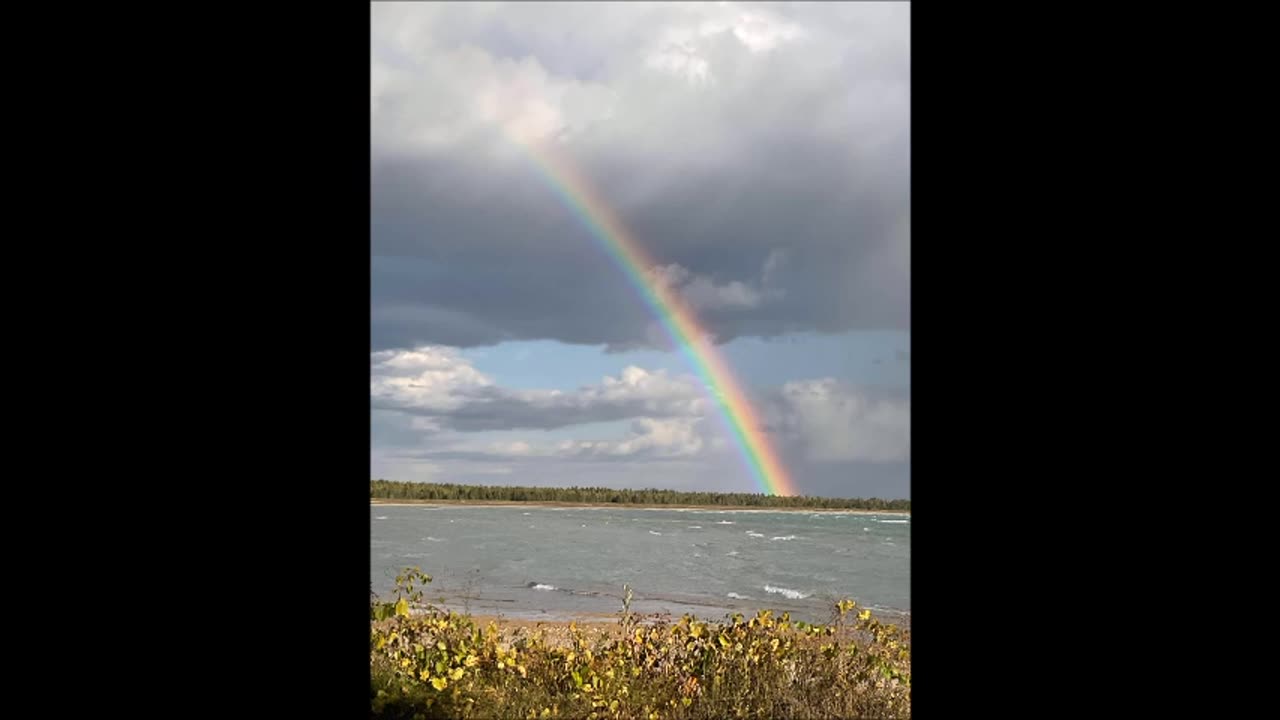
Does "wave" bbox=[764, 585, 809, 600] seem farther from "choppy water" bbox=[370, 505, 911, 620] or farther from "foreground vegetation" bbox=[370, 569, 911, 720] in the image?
"foreground vegetation" bbox=[370, 569, 911, 720]

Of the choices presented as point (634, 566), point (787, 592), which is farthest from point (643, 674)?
point (634, 566)

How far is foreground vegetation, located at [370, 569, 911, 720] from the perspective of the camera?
3195 millimetres

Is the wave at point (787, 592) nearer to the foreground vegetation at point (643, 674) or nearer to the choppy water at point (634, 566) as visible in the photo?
the choppy water at point (634, 566)

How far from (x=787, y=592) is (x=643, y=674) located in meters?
8.13

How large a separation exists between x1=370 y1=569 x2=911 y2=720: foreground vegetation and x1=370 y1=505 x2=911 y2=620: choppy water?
1.80 ft

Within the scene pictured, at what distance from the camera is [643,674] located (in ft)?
11.9

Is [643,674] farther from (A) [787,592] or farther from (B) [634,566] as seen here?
(B) [634,566]

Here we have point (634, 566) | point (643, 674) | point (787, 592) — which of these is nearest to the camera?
point (643, 674)

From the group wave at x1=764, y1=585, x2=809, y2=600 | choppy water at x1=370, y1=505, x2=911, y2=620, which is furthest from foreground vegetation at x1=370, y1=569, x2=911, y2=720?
wave at x1=764, y1=585, x2=809, y2=600
